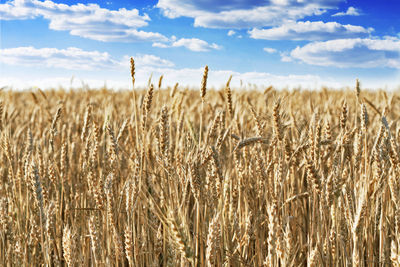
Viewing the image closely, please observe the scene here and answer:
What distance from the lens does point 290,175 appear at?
6.74 feet

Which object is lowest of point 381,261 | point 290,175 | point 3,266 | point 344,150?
point 3,266

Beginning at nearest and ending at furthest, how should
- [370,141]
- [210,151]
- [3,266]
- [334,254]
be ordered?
[210,151] < [334,254] < [3,266] < [370,141]

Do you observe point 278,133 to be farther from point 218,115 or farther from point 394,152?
point 394,152

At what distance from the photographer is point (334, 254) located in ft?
5.01

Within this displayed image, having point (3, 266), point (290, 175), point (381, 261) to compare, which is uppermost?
point (290, 175)

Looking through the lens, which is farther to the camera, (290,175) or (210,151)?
(290,175)

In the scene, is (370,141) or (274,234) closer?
(274,234)

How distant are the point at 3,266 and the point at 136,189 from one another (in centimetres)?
80

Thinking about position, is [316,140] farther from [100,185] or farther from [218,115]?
[100,185]

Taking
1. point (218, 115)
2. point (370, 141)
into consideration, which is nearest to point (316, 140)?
point (218, 115)

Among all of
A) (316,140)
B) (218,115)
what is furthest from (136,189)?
(316,140)

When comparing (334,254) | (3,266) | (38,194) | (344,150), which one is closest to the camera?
(38,194)

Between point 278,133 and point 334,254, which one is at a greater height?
point 278,133

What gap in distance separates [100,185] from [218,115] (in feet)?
2.02
